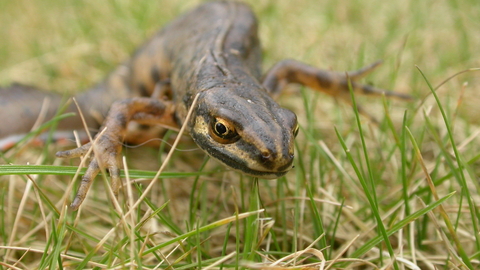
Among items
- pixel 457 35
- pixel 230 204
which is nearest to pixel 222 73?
pixel 230 204

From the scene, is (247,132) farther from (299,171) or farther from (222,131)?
(299,171)

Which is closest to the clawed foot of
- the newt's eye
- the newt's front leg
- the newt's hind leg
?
the newt's front leg

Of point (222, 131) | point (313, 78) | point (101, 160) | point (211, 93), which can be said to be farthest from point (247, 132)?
point (313, 78)

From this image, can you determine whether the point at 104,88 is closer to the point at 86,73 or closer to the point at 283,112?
the point at 86,73

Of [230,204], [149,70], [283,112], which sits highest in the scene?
[283,112]

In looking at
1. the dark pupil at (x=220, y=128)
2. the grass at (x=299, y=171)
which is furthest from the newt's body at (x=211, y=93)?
the grass at (x=299, y=171)

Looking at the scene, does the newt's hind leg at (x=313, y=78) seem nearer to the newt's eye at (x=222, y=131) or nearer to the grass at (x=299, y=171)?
the grass at (x=299, y=171)
